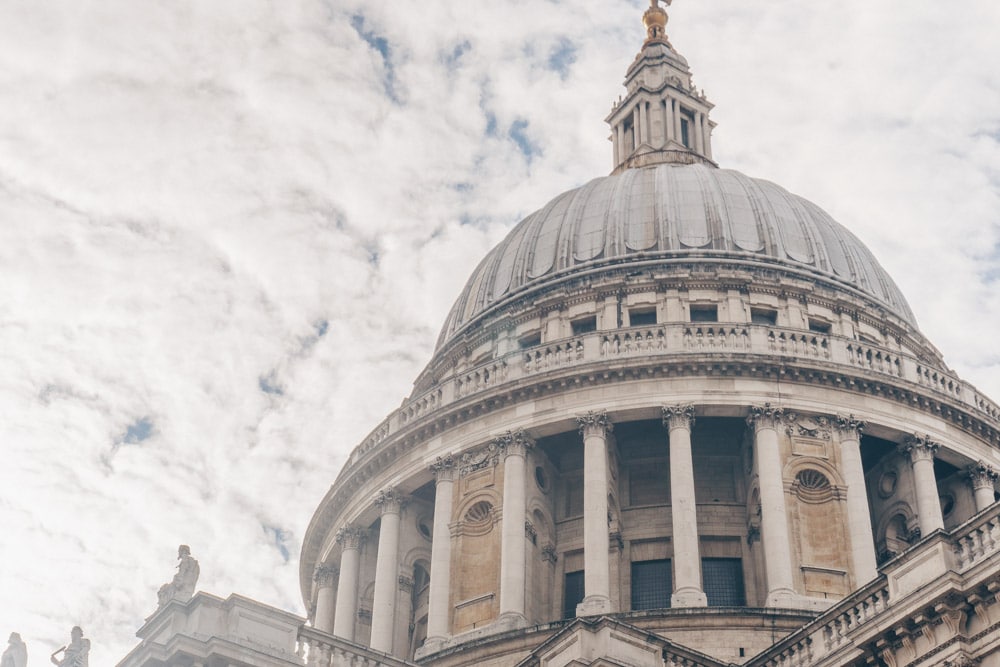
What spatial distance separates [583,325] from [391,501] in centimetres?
838

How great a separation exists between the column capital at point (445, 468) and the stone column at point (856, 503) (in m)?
11.1

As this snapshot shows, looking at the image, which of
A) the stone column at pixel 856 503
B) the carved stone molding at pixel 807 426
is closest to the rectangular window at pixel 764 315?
the carved stone molding at pixel 807 426

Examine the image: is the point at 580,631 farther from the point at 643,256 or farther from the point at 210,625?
the point at 643,256

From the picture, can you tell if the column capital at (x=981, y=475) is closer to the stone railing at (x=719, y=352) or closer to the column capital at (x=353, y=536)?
the stone railing at (x=719, y=352)

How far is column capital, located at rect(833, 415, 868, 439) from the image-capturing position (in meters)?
42.0

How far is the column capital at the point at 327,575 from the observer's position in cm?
5025

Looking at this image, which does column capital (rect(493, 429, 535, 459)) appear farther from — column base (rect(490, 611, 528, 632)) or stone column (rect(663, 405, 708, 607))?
column base (rect(490, 611, 528, 632))

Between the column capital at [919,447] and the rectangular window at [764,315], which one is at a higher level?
the rectangular window at [764,315]

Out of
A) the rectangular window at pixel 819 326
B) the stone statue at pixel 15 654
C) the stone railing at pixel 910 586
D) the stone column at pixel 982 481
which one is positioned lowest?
the stone railing at pixel 910 586

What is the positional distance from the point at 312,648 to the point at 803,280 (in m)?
25.3

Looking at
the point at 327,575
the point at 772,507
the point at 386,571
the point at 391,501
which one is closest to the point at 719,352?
the point at 772,507

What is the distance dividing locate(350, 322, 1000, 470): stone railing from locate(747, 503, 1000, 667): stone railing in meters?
16.4

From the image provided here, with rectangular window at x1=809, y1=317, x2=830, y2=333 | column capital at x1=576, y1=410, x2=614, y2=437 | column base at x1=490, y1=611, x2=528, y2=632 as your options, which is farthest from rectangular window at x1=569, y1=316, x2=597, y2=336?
column base at x1=490, y1=611, x2=528, y2=632

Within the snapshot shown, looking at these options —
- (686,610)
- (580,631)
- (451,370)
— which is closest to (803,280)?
(451,370)
